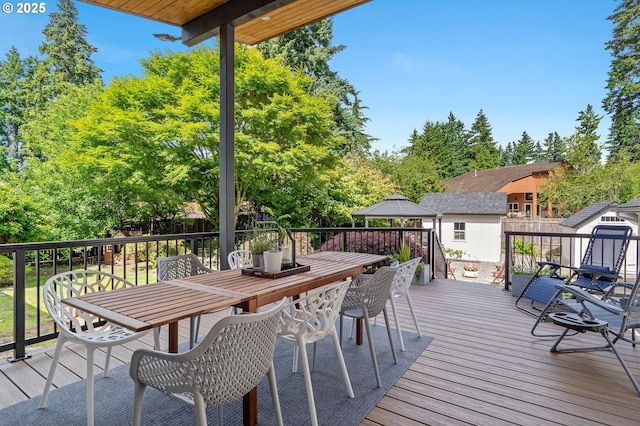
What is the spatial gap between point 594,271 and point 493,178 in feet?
74.3

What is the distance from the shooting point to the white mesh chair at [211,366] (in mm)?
1322

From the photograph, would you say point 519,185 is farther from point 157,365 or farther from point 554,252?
point 157,365

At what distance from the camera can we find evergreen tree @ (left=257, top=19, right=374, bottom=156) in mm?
13406

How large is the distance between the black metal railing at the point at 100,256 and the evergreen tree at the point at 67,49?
922 centimetres

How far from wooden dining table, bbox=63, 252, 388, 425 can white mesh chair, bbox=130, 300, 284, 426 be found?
184mm

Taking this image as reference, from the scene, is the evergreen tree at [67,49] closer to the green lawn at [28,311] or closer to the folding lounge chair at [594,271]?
the green lawn at [28,311]

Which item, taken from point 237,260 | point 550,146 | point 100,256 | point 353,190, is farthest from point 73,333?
point 550,146

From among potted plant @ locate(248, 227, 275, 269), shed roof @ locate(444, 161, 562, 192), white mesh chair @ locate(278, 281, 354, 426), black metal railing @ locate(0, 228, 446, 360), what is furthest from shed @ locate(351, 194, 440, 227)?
shed roof @ locate(444, 161, 562, 192)

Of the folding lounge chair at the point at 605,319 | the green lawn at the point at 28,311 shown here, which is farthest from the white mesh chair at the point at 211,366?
the green lawn at the point at 28,311

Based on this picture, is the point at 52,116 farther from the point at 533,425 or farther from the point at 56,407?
the point at 533,425

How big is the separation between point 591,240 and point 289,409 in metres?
4.22

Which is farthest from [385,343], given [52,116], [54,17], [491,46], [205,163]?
[491,46]

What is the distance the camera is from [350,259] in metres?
3.29

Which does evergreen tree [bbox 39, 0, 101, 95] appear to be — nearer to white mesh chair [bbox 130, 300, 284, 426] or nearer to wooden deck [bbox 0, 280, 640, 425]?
wooden deck [bbox 0, 280, 640, 425]
